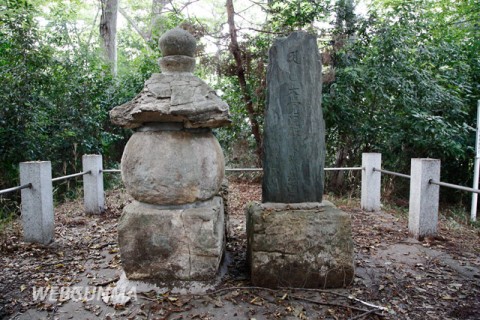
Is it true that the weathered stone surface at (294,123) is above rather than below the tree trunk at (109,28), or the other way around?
below

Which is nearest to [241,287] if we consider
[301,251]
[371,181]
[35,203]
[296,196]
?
[301,251]

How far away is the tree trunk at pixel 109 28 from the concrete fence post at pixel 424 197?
847 cm

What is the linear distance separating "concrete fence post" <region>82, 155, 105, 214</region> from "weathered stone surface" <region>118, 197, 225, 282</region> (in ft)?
9.77

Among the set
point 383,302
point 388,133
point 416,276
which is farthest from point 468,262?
point 388,133

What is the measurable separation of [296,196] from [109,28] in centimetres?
919

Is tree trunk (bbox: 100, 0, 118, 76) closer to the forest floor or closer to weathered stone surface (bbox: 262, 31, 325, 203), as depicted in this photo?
the forest floor

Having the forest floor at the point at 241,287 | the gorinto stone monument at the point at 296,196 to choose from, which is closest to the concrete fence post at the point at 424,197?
the forest floor at the point at 241,287

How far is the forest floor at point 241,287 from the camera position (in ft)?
7.72

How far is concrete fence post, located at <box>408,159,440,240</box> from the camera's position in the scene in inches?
156

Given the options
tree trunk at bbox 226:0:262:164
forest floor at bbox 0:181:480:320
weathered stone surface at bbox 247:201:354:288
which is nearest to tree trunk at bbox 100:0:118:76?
tree trunk at bbox 226:0:262:164

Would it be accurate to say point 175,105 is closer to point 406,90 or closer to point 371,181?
point 371,181

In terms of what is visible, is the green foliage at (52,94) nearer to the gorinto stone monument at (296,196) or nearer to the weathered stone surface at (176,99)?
the weathered stone surface at (176,99)

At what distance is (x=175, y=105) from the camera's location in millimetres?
2441

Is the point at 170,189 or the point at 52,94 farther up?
the point at 52,94
